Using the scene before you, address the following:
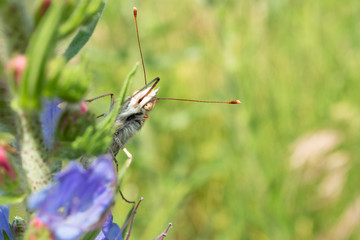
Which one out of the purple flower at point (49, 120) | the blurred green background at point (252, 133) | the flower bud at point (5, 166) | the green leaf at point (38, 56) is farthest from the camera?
the blurred green background at point (252, 133)

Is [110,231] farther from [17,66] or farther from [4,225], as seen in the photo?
[17,66]

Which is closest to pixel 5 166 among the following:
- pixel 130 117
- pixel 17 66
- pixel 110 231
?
pixel 17 66

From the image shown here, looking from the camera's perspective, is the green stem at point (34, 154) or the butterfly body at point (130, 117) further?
the butterfly body at point (130, 117)

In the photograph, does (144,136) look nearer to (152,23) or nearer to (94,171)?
(152,23)

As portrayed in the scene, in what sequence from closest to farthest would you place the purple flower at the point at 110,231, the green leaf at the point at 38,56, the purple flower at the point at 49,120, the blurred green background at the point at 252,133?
the green leaf at the point at 38,56 < the purple flower at the point at 49,120 < the purple flower at the point at 110,231 < the blurred green background at the point at 252,133

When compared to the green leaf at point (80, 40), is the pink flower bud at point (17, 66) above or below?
below

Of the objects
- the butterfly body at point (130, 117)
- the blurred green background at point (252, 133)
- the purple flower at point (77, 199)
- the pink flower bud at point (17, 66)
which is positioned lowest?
the purple flower at point (77, 199)

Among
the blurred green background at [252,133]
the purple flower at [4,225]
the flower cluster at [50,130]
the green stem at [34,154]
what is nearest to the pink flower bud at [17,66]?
the flower cluster at [50,130]

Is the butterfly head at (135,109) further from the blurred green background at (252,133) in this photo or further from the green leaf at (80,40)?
the blurred green background at (252,133)
